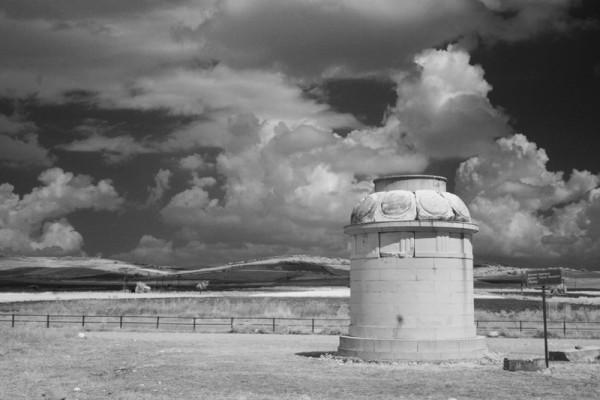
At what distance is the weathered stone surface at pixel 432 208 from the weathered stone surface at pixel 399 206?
18 centimetres

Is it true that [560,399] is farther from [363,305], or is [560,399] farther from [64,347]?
[64,347]

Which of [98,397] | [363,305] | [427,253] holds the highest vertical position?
[427,253]

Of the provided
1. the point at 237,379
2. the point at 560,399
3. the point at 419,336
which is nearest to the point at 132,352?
the point at 237,379

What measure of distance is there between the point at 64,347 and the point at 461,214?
47.8 feet

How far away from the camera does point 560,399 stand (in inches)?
A: 589

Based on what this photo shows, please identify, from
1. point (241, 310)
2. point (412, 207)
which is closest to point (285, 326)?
point (241, 310)

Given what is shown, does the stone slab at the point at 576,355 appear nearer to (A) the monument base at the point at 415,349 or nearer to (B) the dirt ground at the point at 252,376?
(B) the dirt ground at the point at 252,376

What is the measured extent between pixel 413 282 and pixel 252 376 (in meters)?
6.28

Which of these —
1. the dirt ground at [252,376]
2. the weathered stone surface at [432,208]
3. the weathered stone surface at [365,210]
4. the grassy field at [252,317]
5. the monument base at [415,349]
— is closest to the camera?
the dirt ground at [252,376]

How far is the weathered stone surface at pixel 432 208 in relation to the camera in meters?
22.0

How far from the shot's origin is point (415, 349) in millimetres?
21391

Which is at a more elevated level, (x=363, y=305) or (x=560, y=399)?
(x=363, y=305)

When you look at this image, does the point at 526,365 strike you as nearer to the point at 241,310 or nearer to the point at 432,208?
the point at 432,208

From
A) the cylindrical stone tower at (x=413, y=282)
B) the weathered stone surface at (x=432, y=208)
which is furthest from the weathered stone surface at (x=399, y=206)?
the weathered stone surface at (x=432, y=208)
